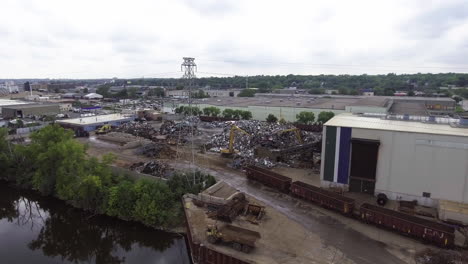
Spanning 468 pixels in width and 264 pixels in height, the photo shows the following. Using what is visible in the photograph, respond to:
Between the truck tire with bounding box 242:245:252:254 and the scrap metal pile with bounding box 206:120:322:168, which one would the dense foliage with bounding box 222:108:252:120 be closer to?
the scrap metal pile with bounding box 206:120:322:168

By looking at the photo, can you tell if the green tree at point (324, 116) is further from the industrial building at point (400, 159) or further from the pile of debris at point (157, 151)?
the pile of debris at point (157, 151)

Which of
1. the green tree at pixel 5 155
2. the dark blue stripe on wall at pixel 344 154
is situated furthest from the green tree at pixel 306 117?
the green tree at pixel 5 155

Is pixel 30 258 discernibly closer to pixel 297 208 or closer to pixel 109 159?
pixel 109 159

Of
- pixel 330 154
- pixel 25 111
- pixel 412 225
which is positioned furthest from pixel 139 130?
pixel 412 225

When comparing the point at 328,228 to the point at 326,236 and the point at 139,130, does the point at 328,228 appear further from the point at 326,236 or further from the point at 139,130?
the point at 139,130

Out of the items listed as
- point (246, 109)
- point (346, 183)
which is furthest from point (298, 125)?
point (346, 183)
